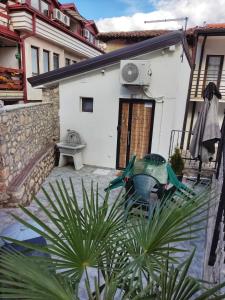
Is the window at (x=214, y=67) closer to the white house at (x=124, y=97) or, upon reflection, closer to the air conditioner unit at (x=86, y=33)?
the white house at (x=124, y=97)

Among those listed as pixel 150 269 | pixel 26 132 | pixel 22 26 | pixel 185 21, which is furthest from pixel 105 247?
pixel 22 26

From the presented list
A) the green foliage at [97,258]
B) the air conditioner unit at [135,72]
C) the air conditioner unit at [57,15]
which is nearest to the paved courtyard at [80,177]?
the air conditioner unit at [135,72]

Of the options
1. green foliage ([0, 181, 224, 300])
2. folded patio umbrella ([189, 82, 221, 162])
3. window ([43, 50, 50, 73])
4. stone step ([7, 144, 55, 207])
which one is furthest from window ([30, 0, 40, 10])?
green foliage ([0, 181, 224, 300])

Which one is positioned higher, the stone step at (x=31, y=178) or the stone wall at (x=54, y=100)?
the stone wall at (x=54, y=100)

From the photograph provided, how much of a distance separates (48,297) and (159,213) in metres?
1.02

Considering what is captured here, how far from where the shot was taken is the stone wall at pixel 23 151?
13.4 ft

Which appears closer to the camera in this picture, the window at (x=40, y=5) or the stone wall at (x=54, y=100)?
the stone wall at (x=54, y=100)

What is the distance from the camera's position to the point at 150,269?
4.38 feet

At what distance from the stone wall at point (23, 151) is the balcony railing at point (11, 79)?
282 cm

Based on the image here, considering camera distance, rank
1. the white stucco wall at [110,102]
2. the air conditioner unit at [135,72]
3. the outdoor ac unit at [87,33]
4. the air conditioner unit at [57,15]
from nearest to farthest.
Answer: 1. the air conditioner unit at [135,72]
2. the white stucco wall at [110,102]
3. the air conditioner unit at [57,15]
4. the outdoor ac unit at [87,33]

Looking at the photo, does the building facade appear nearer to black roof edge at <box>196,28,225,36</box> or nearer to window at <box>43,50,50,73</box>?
window at <box>43,50,50,73</box>

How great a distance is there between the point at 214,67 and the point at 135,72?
20.0 feet

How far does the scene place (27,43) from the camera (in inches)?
359

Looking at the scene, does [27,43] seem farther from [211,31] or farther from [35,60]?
[211,31]
